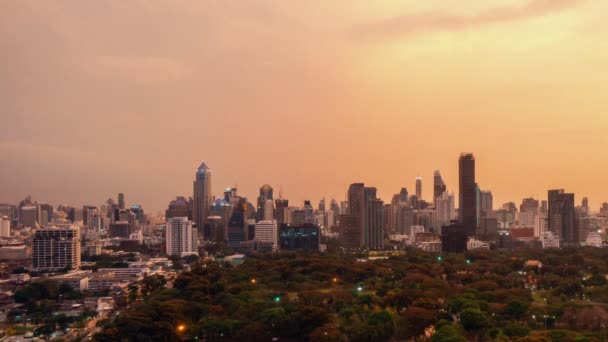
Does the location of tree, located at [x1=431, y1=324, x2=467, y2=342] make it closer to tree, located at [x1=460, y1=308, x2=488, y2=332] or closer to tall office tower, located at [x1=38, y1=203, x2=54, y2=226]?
tree, located at [x1=460, y1=308, x2=488, y2=332]

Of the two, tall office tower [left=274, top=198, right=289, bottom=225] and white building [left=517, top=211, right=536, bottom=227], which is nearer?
tall office tower [left=274, top=198, right=289, bottom=225]

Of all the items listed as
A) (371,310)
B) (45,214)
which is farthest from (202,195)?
(371,310)

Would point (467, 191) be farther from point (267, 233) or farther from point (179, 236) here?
point (179, 236)

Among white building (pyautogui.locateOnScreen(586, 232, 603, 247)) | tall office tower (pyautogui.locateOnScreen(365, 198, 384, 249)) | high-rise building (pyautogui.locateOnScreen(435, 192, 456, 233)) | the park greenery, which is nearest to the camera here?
the park greenery

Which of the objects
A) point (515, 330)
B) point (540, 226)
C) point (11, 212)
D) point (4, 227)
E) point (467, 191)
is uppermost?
point (467, 191)

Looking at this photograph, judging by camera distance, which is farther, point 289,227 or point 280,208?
point 280,208

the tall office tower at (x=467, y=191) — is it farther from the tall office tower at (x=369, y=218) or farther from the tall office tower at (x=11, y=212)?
the tall office tower at (x=11, y=212)

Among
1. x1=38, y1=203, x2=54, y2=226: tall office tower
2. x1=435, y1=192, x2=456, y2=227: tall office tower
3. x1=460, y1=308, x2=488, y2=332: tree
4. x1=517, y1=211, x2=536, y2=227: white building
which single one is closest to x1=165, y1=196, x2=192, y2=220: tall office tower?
x1=38, y1=203, x2=54, y2=226: tall office tower

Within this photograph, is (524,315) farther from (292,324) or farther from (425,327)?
(292,324)
